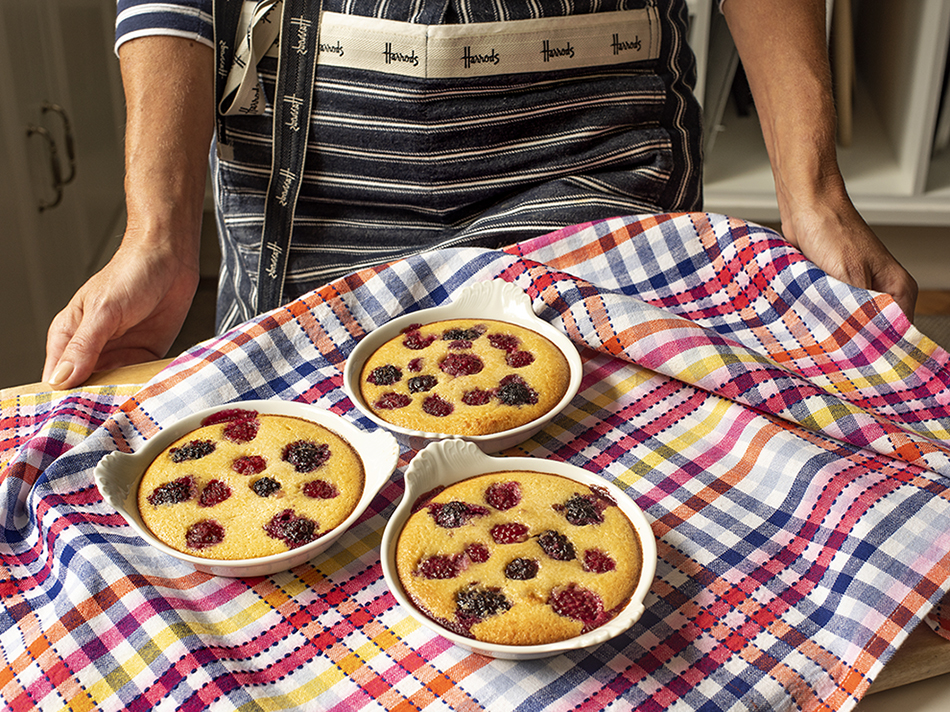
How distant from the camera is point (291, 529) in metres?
0.78

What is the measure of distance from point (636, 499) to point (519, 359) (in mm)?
231

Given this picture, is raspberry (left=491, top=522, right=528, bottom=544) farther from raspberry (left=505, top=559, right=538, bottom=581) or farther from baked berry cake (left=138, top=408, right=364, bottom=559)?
baked berry cake (left=138, top=408, right=364, bottom=559)

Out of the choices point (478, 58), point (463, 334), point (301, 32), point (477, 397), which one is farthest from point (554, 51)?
point (477, 397)

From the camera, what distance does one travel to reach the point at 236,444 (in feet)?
2.90

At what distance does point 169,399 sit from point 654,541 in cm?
58

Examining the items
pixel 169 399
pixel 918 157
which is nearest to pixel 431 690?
pixel 169 399

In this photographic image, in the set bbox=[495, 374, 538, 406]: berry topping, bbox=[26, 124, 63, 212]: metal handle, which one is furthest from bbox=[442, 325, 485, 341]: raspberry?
bbox=[26, 124, 63, 212]: metal handle

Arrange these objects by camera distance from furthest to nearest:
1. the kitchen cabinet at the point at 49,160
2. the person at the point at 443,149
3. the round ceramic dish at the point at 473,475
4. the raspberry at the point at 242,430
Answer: the kitchen cabinet at the point at 49,160 < the person at the point at 443,149 < the raspberry at the point at 242,430 < the round ceramic dish at the point at 473,475

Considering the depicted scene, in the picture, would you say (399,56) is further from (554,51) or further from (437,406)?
(437,406)

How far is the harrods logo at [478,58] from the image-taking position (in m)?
1.19

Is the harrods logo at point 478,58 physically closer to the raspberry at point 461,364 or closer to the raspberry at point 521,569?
the raspberry at point 461,364

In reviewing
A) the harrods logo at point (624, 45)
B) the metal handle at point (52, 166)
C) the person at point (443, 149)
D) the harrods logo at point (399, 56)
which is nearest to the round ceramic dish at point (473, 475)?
the person at point (443, 149)

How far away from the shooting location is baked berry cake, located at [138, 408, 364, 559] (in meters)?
0.78

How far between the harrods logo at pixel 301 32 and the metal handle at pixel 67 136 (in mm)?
1509
